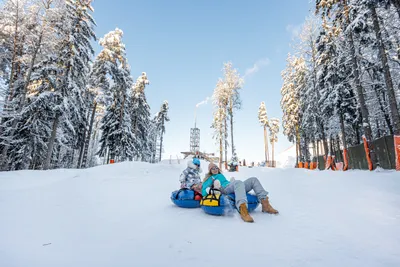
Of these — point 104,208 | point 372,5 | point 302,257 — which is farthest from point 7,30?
point 372,5

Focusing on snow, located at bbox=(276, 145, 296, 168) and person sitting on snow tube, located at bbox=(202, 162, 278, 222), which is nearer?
person sitting on snow tube, located at bbox=(202, 162, 278, 222)

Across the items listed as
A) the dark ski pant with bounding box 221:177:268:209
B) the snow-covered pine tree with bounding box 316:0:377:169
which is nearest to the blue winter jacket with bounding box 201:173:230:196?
the dark ski pant with bounding box 221:177:268:209

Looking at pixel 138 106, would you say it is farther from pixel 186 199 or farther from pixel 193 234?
pixel 193 234

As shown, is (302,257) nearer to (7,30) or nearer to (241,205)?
(241,205)

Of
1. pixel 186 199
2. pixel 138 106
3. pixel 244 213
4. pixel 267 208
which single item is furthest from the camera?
pixel 138 106

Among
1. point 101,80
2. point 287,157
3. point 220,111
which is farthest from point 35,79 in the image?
point 287,157

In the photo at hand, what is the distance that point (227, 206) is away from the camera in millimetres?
3523

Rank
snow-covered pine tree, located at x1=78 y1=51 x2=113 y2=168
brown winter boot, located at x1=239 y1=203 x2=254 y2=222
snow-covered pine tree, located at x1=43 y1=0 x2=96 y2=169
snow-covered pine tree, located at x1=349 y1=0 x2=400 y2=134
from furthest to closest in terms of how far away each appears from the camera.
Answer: snow-covered pine tree, located at x1=78 y1=51 x2=113 y2=168 → snow-covered pine tree, located at x1=43 y1=0 x2=96 y2=169 → snow-covered pine tree, located at x1=349 y1=0 x2=400 y2=134 → brown winter boot, located at x1=239 y1=203 x2=254 y2=222

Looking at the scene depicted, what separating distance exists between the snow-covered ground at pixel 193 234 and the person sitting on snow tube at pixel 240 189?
0.54 ft

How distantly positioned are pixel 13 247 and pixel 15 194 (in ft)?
11.5

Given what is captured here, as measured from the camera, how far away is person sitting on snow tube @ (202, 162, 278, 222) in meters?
3.42

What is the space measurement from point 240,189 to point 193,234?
1.27 m

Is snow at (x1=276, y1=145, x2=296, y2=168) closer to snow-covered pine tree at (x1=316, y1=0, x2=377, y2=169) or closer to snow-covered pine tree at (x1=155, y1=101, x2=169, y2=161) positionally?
snow-covered pine tree at (x1=155, y1=101, x2=169, y2=161)

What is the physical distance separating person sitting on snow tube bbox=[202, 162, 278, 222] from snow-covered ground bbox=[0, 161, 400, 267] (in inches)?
6.5
